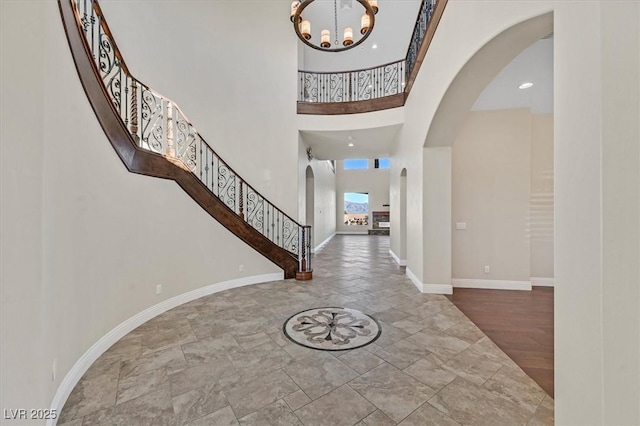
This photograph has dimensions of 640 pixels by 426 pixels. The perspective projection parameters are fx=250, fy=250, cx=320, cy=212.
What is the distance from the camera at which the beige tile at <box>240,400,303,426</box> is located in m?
1.62

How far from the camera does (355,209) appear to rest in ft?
50.5

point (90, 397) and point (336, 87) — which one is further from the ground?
point (336, 87)

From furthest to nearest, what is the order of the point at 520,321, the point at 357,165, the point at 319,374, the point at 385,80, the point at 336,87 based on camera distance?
the point at 357,165
the point at 336,87
the point at 385,80
the point at 520,321
the point at 319,374

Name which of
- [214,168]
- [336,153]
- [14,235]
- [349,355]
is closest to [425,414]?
[349,355]

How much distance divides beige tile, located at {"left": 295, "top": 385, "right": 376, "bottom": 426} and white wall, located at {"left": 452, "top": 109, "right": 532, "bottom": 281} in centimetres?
359

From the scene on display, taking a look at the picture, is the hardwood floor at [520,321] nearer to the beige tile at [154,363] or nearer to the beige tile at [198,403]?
the beige tile at [198,403]

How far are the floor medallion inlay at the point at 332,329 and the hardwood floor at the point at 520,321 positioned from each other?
4.38ft

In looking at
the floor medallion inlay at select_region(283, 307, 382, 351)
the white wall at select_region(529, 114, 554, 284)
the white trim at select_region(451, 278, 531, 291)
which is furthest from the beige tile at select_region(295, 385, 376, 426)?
the white wall at select_region(529, 114, 554, 284)

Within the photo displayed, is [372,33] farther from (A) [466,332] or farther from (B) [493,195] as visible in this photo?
(A) [466,332]

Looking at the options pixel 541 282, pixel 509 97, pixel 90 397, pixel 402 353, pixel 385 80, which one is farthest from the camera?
pixel 385 80

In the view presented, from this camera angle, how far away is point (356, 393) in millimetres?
1895

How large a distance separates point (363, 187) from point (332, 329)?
12789 mm

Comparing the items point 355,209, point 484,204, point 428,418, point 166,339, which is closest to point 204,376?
point 166,339

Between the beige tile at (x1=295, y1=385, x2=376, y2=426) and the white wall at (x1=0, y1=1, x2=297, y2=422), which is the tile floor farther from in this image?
the white wall at (x1=0, y1=1, x2=297, y2=422)
